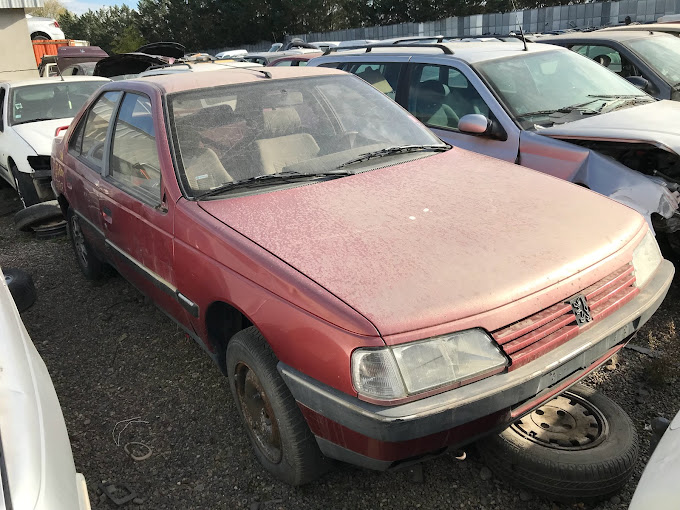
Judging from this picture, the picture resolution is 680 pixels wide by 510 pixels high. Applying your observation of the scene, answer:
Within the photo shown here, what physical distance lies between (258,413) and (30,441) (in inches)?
45.9

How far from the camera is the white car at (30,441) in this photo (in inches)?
53.1

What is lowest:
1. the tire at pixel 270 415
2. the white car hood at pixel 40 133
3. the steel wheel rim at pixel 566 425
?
the steel wheel rim at pixel 566 425

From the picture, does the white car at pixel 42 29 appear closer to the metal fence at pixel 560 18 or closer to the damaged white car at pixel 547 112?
the metal fence at pixel 560 18

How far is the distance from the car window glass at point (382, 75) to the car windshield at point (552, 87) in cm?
83

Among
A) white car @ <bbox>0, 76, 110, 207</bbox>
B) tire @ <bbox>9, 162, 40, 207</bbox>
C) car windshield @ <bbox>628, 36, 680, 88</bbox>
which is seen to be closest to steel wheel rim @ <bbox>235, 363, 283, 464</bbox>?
white car @ <bbox>0, 76, 110, 207</bbox>

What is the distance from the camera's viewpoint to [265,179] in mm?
2852

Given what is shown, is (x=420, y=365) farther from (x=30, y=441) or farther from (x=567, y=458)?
(x=30, y=441)

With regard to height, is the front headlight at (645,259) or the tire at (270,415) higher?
the front headlight at (645,259)

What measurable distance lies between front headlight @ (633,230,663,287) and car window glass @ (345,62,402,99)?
2.93 metres

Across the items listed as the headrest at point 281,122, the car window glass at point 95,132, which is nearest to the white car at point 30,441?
the headrest at point 281,122

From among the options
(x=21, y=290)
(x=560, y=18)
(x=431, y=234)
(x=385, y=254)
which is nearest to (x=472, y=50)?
(x=431, y=234)

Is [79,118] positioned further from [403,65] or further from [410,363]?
[410,363]

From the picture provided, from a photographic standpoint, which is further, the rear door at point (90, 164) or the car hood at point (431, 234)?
the rear door at point (90, 164)

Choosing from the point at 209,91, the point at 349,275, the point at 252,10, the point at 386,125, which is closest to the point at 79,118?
the point at 209,91
